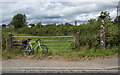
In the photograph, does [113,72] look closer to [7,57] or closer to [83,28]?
[7,57]

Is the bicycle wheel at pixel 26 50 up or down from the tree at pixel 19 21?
down

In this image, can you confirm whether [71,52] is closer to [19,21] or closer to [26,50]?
[26,50]

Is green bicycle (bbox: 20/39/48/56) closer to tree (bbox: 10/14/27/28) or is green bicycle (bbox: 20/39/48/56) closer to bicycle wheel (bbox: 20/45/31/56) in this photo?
bicycle wheel (bbox: 20/45/31/56)

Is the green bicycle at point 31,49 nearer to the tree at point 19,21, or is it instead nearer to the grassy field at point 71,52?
the grassy field at point 71,52

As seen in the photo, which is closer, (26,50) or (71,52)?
(26,50)

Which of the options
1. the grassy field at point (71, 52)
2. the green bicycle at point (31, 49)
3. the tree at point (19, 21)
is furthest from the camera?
the tree at point (19, 21)

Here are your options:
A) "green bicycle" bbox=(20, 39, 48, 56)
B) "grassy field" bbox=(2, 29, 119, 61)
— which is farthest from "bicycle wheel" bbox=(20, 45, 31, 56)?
"grassy field" bbox=(2, 29, 119, 61)

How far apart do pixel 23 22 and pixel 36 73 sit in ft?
50.5

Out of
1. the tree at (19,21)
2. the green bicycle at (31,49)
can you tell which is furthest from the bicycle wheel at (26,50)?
the tree at (19,21)

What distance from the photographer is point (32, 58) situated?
753cm

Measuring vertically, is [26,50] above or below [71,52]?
above

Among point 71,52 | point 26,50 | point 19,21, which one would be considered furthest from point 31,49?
point 19,21

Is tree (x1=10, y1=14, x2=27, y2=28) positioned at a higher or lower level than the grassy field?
higher

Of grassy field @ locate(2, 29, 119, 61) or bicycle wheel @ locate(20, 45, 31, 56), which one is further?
bicycle wheel @ locate(20, 45, 31, 56)
